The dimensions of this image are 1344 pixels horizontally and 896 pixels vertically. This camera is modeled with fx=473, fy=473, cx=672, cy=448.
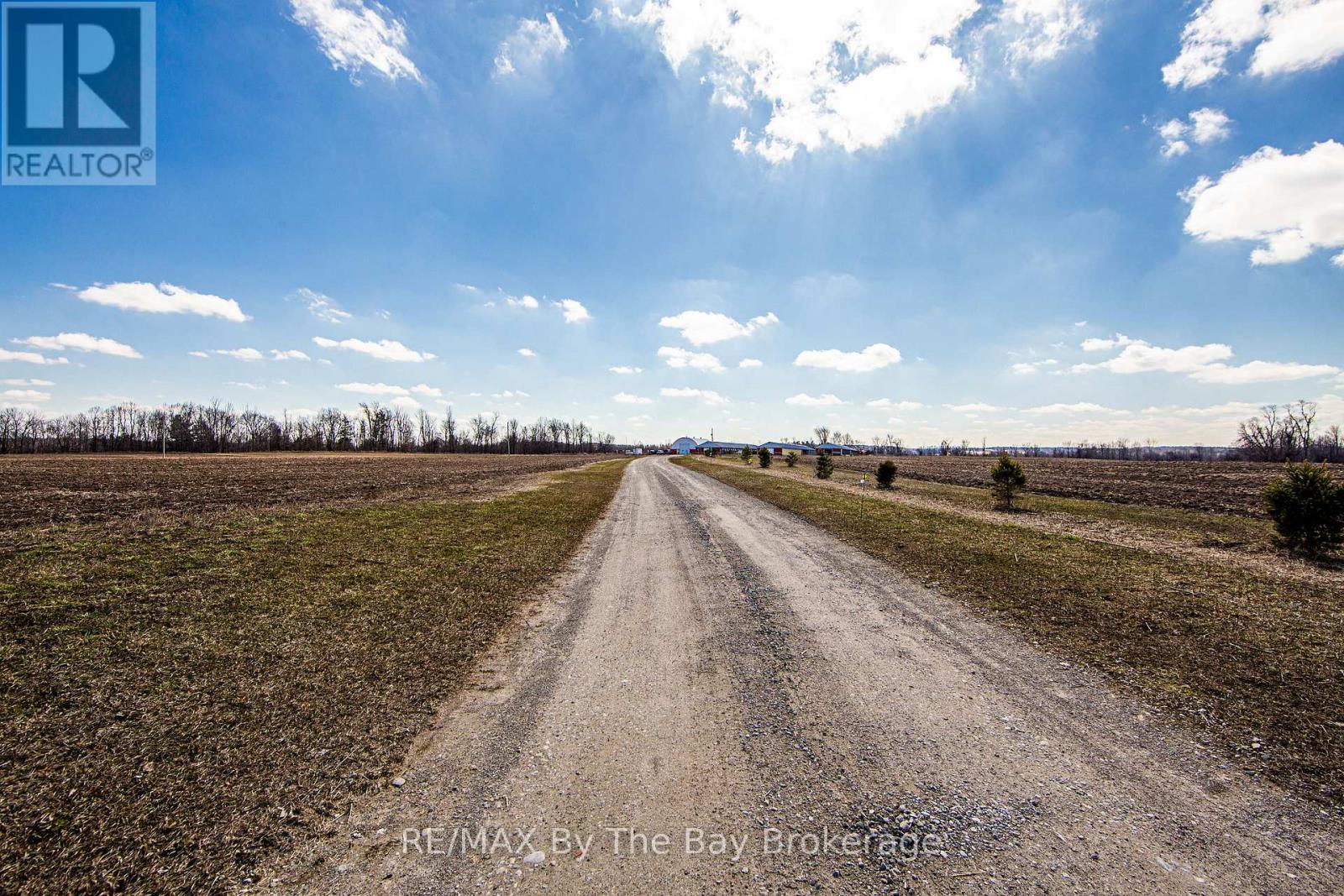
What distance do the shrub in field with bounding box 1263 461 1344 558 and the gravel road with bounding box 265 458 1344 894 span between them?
34.9ft

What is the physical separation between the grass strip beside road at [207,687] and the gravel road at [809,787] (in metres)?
0.51

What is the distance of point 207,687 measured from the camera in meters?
4.74

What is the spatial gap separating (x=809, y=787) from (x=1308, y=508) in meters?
14.9

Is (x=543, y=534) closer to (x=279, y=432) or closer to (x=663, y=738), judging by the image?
(x=663, y=738)

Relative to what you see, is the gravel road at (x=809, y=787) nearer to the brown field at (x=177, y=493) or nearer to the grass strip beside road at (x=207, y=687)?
the grass strip beside road at (x=207, y=687)

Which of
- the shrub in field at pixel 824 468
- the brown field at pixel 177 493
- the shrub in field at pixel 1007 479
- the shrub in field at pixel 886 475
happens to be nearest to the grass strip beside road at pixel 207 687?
the brown field at pixel 177 493

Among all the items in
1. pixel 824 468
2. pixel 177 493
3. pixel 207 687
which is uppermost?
pixel 824 468

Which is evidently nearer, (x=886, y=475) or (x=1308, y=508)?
(x=1308, y=508)

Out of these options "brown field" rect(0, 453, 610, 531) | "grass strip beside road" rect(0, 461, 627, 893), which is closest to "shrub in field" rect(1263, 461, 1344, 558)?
"grass strip beside road" rect(0, 461, 627, 893)

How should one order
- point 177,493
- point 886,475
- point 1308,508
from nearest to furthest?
point 1308,508
point 177,493
point 886,475

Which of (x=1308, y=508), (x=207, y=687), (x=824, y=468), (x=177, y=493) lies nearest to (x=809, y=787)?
(x=207, y=687)

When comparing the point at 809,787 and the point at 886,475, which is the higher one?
the point at 886,475

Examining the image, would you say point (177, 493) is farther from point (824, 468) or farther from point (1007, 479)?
point (824, 468)

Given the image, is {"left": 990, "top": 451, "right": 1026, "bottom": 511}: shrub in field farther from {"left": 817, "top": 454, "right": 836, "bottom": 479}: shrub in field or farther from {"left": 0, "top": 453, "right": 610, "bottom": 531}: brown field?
{"left": 0, "top": 453, "right": 610, "bottom": 531}: brown field
